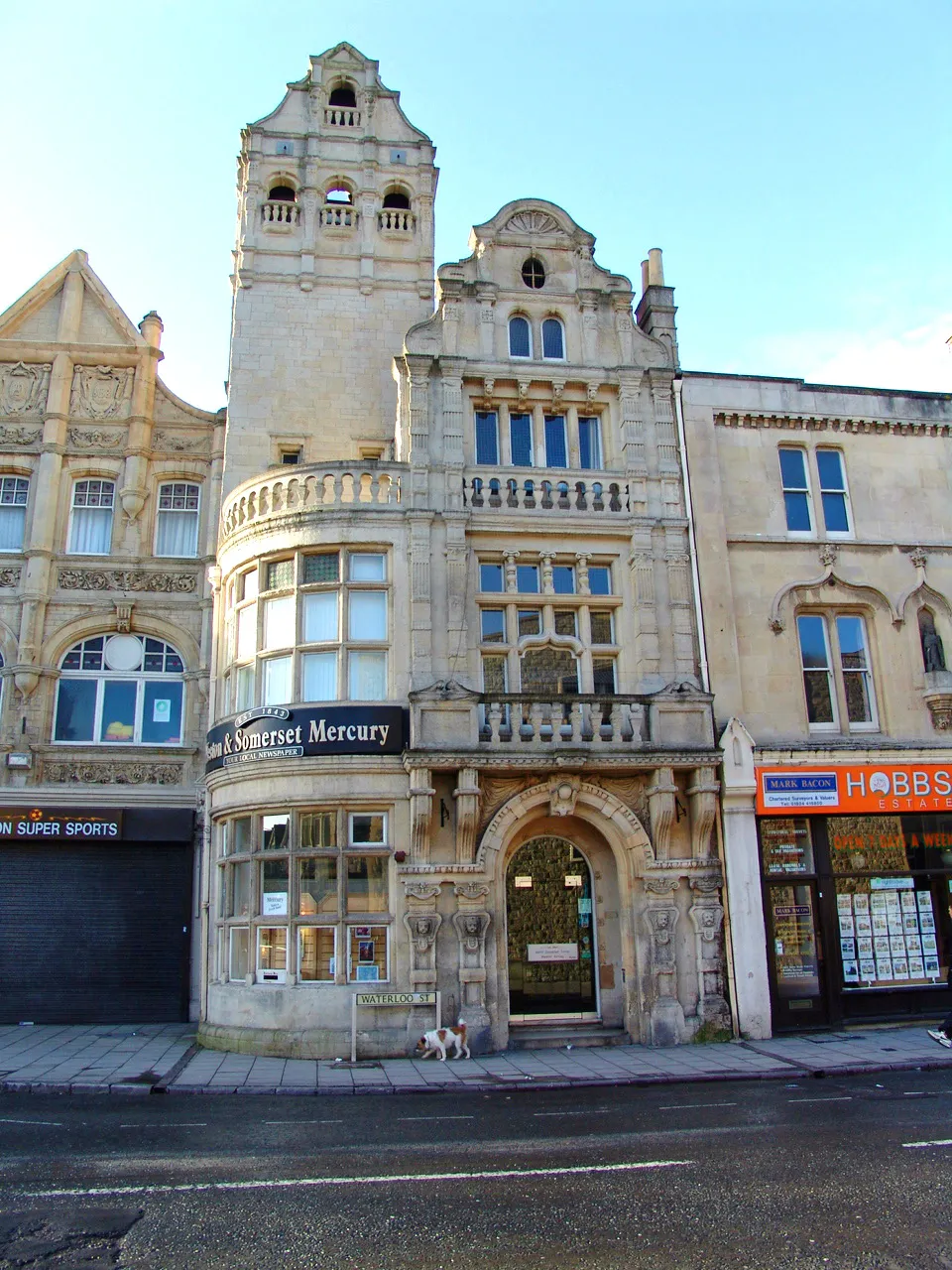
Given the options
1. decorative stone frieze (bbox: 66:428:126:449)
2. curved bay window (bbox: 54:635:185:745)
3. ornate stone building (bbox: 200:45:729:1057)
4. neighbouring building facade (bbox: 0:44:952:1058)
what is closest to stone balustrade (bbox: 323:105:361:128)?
neighbouring building facade (bbox: 0:44:952:1058)

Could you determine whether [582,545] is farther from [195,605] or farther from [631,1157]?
[631,1157]

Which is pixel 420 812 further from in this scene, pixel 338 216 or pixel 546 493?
pixel 338 216

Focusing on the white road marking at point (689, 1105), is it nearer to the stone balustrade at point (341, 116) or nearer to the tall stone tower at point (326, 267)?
the tall stone tower at point (326, 267)

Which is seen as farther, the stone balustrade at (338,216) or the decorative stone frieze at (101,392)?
the stone balustrade at (338,216)

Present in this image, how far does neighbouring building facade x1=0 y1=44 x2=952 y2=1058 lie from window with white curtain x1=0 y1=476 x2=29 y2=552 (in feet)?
0.26

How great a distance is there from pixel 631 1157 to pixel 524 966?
26.4 ft

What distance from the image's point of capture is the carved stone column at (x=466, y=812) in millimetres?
15883

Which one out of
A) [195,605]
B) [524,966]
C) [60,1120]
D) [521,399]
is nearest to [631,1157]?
[60,1120]

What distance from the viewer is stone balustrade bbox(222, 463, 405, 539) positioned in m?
17.6

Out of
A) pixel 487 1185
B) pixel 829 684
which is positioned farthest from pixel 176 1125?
pixel 829 684

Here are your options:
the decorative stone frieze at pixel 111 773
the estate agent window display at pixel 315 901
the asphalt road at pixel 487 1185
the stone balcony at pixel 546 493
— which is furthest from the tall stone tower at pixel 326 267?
the asphalt road at pixel 487 1185

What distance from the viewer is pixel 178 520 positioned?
2203cm

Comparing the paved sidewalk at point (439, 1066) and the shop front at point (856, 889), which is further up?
the shop front at point (856, 889)

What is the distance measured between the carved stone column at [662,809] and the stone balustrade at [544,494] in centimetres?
522
